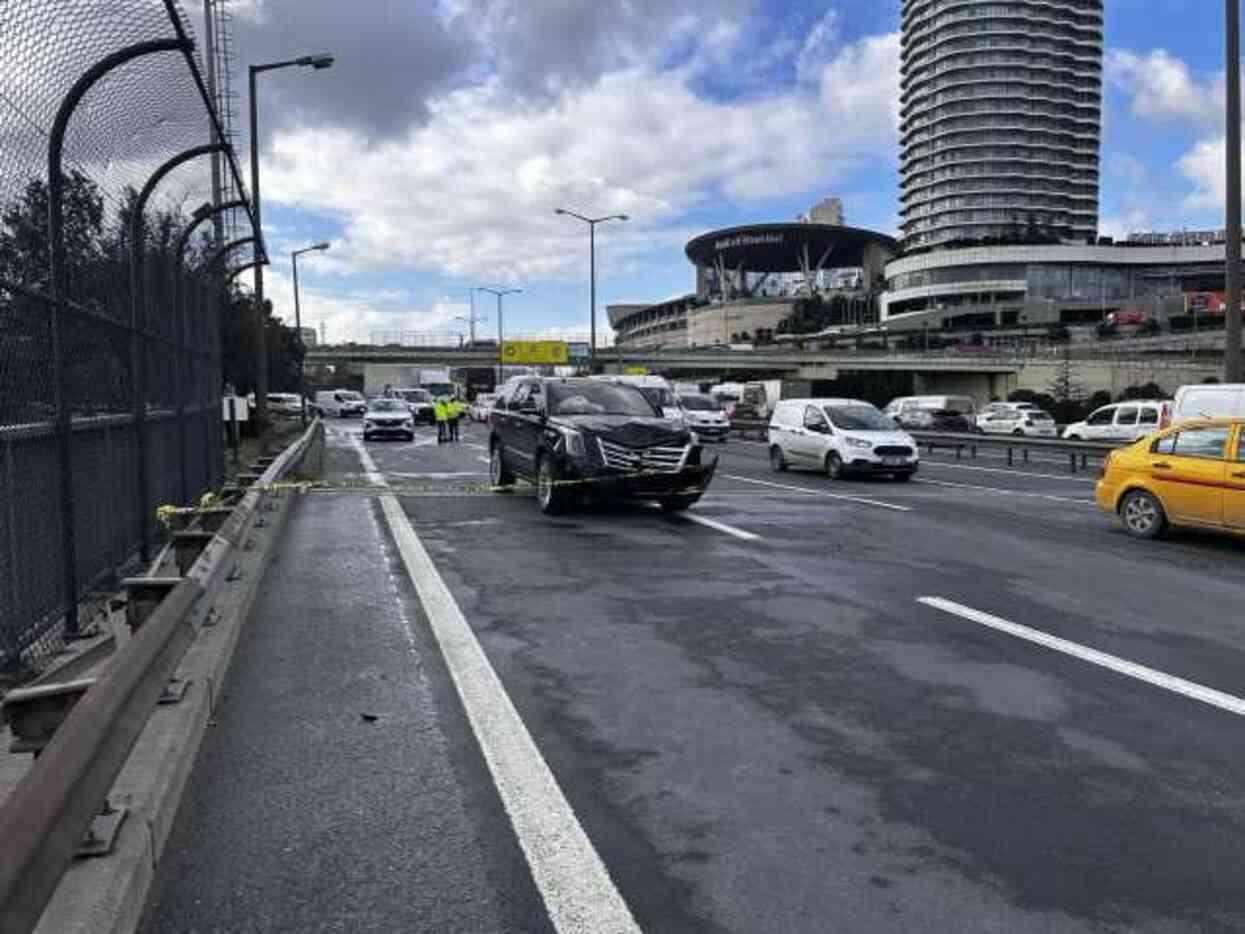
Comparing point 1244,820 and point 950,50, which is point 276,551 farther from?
point 950,50

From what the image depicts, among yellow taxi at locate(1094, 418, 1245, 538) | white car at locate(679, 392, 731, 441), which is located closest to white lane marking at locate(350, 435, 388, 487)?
white car at locate(679, 392, 731, 441)

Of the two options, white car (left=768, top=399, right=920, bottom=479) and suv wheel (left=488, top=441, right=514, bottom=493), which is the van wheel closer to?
white car (left=768, top=399, right=920, bottom=479)

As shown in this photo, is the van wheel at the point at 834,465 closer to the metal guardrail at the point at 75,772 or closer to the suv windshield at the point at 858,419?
the suv windshield at the point at 858,419

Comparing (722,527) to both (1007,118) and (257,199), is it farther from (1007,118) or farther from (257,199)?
(1007,118)

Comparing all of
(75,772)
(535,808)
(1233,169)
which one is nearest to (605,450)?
(535,808)

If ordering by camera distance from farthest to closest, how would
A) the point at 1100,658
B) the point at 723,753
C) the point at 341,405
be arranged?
the point at 341,405 → the point at 1100,658 → the point at 723,753

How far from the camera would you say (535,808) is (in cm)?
439

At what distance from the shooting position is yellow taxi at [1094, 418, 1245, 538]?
12289 mm

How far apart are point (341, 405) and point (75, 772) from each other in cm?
7372

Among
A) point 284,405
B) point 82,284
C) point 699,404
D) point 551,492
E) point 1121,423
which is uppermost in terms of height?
point 82,284

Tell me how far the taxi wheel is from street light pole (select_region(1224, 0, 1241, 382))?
7.30 metres

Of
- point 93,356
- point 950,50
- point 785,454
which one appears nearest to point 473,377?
point 785,454

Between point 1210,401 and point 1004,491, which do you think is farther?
point 1004,491

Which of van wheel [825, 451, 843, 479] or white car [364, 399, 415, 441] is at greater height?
white car [364, 399, 415, 441]
